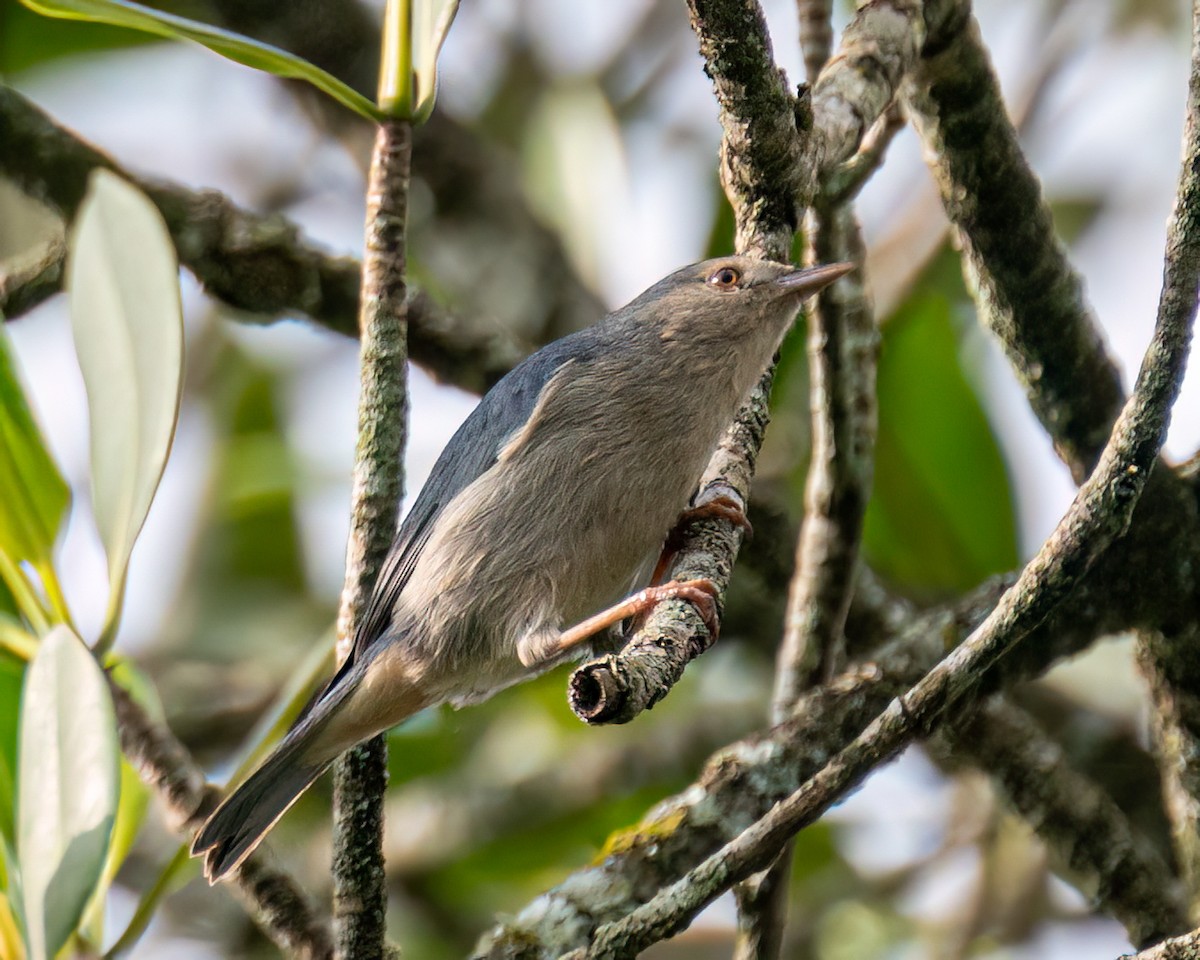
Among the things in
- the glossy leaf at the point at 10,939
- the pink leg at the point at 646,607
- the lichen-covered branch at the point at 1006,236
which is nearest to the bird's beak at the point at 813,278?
the lichen-covered branch at the point at 1006,236

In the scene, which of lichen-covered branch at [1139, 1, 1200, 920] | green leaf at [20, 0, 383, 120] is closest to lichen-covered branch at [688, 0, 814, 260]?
green leaf at [20, 0, 383, 120]

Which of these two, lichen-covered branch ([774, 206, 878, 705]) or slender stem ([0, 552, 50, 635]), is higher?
slender stem ([0, 552, 50, 635])

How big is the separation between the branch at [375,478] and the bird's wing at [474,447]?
104 centimetres

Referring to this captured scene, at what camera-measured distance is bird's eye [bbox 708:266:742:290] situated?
169 inches

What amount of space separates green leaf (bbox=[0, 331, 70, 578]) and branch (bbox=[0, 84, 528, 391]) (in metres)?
1.14

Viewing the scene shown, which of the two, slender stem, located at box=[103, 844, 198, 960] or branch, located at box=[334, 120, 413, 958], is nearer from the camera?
branch, located at box=[334, 120, 413, 958]

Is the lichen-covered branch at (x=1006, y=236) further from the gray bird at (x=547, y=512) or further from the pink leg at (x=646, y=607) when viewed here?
the pink leg at (x=646, y=607)

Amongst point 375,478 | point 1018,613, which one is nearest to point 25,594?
point 375,478

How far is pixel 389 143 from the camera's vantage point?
312 cm

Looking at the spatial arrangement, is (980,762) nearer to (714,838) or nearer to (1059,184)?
(714,838)

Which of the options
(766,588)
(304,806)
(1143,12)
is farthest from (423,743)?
(1143,12)

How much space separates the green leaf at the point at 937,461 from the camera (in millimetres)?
5281

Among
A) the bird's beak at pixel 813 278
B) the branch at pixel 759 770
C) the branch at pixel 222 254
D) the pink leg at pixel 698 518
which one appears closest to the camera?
the branch at pixel 759 770

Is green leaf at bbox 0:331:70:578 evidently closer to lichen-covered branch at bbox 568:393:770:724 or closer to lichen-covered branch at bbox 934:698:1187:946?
lichen-covered branch at bbox 568:393:770:724
